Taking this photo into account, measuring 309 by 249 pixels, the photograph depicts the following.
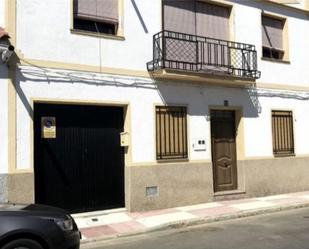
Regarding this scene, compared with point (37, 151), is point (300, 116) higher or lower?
higher

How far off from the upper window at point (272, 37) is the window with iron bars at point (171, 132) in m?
4.18

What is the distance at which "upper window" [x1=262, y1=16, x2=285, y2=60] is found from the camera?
1506cm

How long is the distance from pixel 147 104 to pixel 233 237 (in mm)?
4319

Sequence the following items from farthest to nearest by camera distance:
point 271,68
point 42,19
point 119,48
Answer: point 271,68, point 119,48, point 42,19

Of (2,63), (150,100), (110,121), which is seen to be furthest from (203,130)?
(2,63)

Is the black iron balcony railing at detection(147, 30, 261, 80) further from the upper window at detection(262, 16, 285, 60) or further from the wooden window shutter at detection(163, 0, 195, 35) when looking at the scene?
the upper window at detection(262, 16, 285, 60)

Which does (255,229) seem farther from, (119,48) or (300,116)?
(300,116)

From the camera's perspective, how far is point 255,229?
9797 millimetres

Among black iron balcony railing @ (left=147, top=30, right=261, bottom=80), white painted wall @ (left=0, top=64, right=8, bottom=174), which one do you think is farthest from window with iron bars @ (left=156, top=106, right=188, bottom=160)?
white painted wall @ (left=0, top=64, right=8, bottom=174)

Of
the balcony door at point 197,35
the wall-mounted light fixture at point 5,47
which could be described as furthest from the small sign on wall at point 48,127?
the balcony door at point 197,35

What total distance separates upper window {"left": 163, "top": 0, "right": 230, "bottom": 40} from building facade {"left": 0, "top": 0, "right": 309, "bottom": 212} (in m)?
0.03

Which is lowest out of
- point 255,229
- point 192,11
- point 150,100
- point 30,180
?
point 255,229

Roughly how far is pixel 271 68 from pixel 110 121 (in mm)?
5940

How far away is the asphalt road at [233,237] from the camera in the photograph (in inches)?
329
